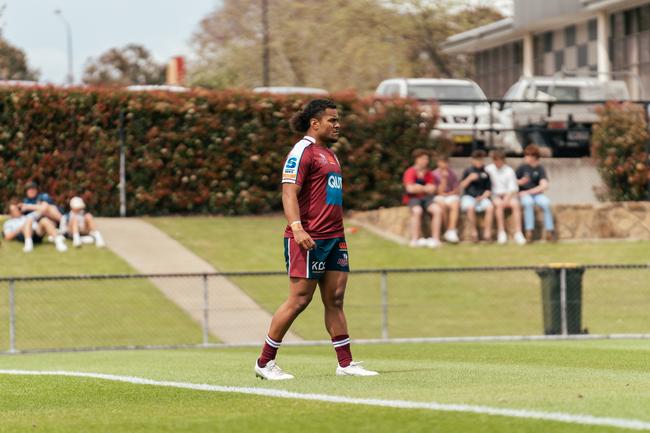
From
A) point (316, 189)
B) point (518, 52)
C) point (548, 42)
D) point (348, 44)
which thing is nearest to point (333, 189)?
point (316, 189)

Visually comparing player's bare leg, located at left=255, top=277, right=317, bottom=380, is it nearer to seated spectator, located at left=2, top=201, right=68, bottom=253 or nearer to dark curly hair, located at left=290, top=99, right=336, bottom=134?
dark curly hair, located at left=290, top=99, right=336, bottom=134

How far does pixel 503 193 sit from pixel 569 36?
23.4m

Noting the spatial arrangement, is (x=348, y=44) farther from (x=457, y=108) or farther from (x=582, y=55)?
(x=457, y=108)

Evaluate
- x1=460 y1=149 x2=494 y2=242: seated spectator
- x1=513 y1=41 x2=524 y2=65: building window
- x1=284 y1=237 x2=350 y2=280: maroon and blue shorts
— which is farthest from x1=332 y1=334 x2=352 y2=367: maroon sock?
x1=513 y1=41 x2=524 y2=65: building window

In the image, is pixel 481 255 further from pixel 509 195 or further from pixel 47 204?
pixel 47 204

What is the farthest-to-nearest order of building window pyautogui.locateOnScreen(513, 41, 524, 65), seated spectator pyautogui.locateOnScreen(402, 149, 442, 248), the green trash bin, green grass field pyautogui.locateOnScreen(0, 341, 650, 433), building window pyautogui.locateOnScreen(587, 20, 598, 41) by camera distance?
building window pyautogui.locateOnScreen(513, 41, 524, 65)
building window pyautogui.locateOnScreen(587, 20, 598, 41)
seated spectator pyautogui.locateOnScreen(402, 149, 442, 248)
the green trash bin
green grass field pyautogui.locateOnScreen(0, 341, 650, 433)

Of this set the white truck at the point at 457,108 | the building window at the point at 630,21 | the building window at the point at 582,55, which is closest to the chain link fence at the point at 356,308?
the white truck at the point at 457,108

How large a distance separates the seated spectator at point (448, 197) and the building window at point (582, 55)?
21844 millimetres

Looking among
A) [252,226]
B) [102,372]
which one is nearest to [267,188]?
[252,226]

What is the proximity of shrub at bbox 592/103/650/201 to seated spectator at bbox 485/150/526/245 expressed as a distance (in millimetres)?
4381

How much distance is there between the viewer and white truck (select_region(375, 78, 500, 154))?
1210 inches

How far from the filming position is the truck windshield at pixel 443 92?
34.0m

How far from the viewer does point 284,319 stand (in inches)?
397

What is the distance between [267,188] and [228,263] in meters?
5.46
